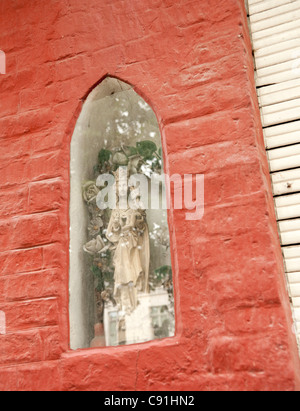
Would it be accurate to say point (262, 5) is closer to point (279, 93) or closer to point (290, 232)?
point (279, 93)

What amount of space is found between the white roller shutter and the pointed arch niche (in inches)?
21.8

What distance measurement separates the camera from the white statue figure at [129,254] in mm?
2338

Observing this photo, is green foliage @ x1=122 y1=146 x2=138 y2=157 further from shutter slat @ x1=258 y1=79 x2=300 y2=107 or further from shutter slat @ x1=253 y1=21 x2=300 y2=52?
shutter slat @ x1=253 y1=21 x2=300 y2=52

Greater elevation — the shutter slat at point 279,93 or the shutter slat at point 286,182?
the shutter slat at point 279,93

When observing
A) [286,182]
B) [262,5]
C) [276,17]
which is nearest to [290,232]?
[286,182]

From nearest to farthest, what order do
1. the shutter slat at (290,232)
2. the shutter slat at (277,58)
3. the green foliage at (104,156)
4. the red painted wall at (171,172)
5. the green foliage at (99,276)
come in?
the red painted wall at (171,172), the shutter slat at (290,232), the green foliage at (99,276), the shutter slat at (277,58), the green foliage at (104,156)

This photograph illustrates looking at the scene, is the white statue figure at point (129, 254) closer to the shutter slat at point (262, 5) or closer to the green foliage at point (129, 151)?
the green foliage at point (129, 151)

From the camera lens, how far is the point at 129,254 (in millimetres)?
2416

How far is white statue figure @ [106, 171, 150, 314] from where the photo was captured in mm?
2338

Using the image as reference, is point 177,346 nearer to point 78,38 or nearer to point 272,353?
point 272,353

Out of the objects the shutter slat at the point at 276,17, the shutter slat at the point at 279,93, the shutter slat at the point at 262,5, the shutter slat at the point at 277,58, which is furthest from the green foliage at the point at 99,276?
the shutter slat at the point at 262,5

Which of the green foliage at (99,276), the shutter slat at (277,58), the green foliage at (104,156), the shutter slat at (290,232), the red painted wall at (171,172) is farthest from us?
the green foliage at (104,156)

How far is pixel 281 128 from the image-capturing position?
243cm

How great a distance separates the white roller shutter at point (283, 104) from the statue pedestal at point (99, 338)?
2.91 ft
